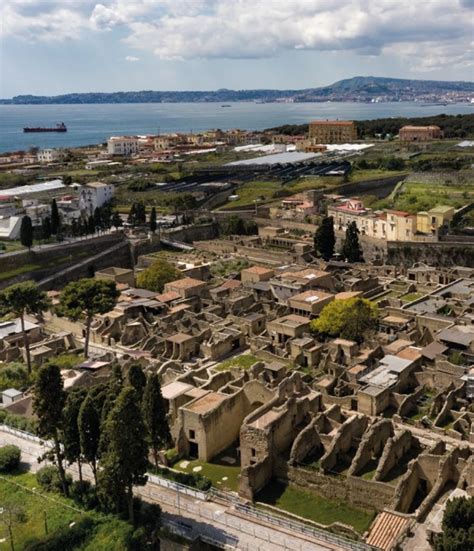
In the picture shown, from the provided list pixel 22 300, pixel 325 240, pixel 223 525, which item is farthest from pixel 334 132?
pixel 223 525

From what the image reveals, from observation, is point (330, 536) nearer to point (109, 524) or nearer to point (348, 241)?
point (109, 524)

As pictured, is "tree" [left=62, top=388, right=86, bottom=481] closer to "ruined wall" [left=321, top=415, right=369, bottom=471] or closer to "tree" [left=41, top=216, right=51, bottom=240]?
"ruined wall" [left=321, top=415, right=369, bottom=471]

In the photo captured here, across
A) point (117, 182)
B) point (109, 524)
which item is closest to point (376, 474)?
point (109, 524)

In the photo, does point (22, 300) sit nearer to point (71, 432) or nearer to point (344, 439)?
point (71, 432)

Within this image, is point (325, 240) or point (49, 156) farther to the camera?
point (49, 156)

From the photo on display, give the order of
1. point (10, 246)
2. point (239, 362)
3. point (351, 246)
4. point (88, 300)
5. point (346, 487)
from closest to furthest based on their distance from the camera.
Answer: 1. point (346, 487)
2. point (239, 362)
3. point (88, 300)
4. point (351, 246)
5. point (10, 246)

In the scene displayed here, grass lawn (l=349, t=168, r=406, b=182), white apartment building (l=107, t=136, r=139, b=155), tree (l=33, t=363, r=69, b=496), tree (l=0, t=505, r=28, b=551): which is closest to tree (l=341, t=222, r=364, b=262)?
grass lawn (l=349, t=168, r=406, b=182)

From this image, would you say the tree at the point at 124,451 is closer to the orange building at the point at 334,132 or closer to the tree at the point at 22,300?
the tree at the point at 22,300
